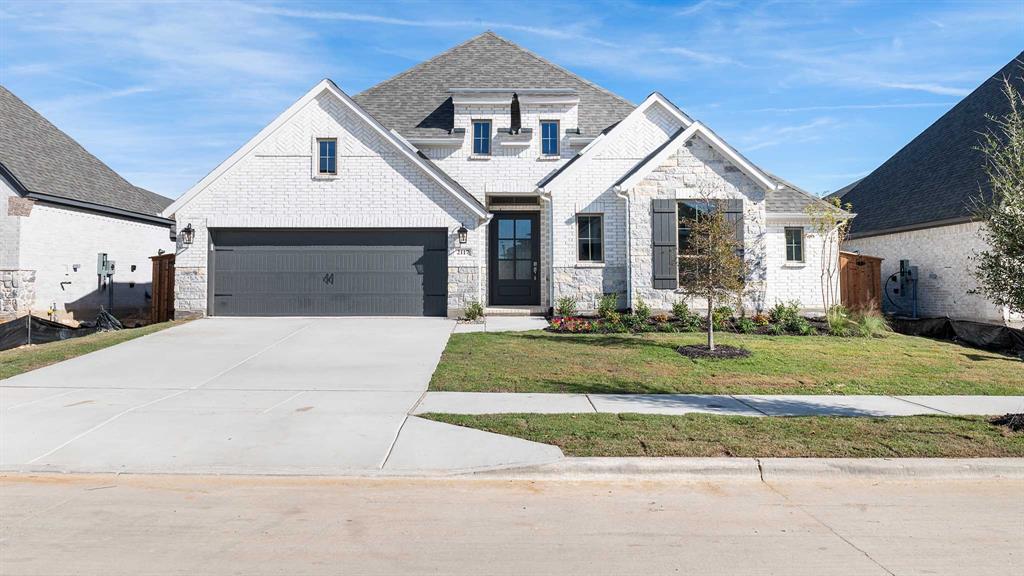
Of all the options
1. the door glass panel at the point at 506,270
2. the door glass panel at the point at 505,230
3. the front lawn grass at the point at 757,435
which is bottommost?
the front lawn grass at the point at 757,435

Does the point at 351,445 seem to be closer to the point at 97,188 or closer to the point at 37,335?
the point at 37,335

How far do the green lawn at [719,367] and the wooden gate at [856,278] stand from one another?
4.52 meters

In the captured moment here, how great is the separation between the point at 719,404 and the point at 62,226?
66.4 ft

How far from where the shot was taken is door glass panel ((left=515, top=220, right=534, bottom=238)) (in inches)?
728

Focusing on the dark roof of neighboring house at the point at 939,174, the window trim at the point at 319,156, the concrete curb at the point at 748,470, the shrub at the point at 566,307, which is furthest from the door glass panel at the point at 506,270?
the concrete curb at the point at 748,470

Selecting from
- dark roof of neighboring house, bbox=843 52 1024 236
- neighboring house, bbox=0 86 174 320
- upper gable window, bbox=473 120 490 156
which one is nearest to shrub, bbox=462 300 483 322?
upper gable window, bbox=473 120 490 156

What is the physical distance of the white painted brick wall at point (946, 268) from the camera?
16672 mm

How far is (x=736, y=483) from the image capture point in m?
5.24


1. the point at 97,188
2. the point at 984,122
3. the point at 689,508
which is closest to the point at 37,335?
the point at 97,188

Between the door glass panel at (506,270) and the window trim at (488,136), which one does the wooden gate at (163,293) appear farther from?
the window trim at (488,136)

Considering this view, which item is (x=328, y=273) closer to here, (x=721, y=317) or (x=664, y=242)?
(x=664, y=242)

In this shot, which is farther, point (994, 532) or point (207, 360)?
point (207, 360)

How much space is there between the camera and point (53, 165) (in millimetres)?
19641

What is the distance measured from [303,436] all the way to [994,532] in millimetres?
6010
